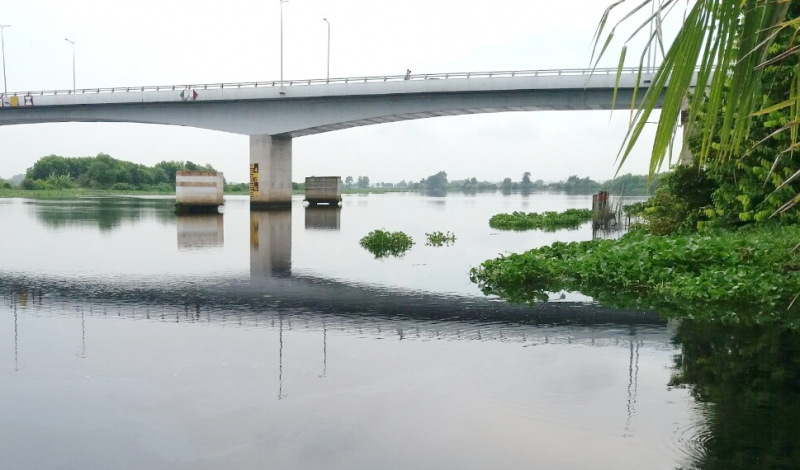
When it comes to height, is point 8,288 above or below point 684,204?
below

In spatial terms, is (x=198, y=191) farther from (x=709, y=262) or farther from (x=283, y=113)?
(x=709, y=262)

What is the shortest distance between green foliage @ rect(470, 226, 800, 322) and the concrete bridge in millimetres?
24179

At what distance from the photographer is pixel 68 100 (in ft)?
172

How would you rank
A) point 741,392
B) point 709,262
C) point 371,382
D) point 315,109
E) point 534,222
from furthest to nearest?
point 315,109 < point 534,222 < point 709,262 < point 371,382 < point 741,392

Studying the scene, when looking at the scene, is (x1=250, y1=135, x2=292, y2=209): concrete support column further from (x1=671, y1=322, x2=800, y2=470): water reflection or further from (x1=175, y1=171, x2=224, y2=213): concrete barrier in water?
(x1=671, y1=322, x2=800, y2=470): water reflection

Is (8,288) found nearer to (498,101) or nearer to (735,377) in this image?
(735,377)

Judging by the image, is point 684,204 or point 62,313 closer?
point 62,313

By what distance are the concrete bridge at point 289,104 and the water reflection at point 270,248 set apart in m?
10.1

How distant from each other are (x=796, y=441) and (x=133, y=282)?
1365cm

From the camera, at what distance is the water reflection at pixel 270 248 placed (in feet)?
60.0

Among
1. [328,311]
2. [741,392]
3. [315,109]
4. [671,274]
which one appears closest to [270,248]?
[328,311]

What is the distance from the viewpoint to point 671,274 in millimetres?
14609

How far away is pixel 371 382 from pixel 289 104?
43192 mm

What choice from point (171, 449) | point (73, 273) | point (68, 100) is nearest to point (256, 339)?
point (171, 449)
